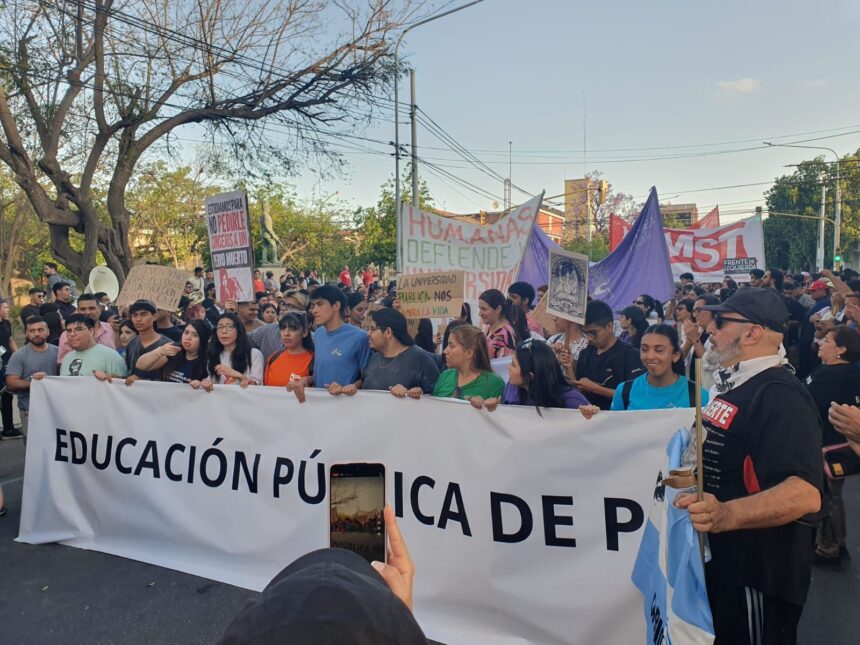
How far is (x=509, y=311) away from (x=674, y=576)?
14.9 feet

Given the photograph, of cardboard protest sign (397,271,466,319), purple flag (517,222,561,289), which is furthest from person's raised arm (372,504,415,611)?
purple flag (517,222,561,289)

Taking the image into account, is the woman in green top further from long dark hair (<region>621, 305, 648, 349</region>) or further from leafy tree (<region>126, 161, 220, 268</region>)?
leafy tree (<region>126, 161, 220, 268</region>)

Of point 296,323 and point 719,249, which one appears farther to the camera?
point 719,249

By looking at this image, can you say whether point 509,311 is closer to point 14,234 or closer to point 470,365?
point 470,365

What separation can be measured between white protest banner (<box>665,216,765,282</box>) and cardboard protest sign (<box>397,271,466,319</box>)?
944 centimetres

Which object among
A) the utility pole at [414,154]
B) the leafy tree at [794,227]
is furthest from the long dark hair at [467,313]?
the leafy tree at [794,227]

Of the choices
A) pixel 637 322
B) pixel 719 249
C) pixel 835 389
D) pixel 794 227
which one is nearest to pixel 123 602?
pixel 835 389

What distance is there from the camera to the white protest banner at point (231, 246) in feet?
22.1

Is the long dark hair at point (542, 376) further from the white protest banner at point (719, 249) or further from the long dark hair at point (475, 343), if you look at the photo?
the white protest banner at point (719, 249)

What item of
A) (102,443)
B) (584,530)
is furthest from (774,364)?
(102,443)

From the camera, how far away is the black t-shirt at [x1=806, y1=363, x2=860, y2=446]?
168 inches

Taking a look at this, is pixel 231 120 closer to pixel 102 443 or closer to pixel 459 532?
pixel 102 443

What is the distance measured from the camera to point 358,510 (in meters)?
1.51

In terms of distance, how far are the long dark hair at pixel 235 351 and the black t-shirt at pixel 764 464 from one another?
3.72 m
